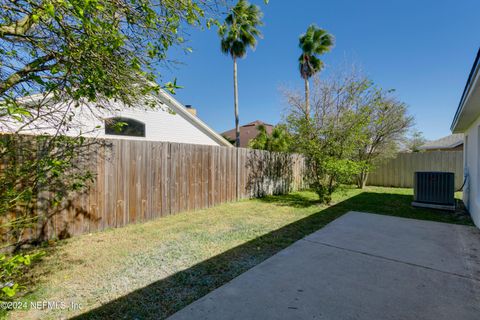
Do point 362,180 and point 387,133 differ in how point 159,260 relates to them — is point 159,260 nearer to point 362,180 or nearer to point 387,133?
point 362,180

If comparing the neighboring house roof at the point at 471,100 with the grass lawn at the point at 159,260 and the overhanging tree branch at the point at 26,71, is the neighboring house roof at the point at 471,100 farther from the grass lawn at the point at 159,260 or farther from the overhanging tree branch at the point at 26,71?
the overhanging tree branch at the point at 26,71

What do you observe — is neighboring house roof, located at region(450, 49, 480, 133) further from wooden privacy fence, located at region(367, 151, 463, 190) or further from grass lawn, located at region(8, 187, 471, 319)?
wooden privacy fence, located at region(367, 151, 463, 190)

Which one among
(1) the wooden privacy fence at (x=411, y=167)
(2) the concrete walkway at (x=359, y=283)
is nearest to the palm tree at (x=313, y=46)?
(1) the wooden privacy fence at (x=411, y=167)

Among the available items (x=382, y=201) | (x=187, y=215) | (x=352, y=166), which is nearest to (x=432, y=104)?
(x=382, y=201)

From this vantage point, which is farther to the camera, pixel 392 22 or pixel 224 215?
pixel 392 22

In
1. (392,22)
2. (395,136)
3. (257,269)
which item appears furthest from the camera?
(395,136)

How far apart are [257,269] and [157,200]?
3.32 meters

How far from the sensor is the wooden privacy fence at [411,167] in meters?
10.5

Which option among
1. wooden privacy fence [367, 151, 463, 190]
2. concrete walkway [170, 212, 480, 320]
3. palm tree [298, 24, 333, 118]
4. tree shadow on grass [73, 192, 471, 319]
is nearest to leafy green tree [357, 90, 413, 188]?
wooden privacy fence [367, 151, 463, 190]

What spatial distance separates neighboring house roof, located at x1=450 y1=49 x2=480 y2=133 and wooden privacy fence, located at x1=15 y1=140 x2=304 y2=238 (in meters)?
5.45

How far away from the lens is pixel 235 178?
7.48 m

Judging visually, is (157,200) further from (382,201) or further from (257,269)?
(382,201)

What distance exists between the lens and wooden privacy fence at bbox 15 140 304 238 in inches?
158

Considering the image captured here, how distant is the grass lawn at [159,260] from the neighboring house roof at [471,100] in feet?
8.06
